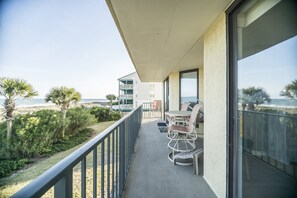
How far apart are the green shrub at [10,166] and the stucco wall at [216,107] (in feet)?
21.5

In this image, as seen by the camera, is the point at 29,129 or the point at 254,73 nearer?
the point at 254,73

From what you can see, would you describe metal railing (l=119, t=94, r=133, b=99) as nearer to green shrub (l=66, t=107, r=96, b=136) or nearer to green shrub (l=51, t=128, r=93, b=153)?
green shrub (l=66, t=107, r=96, b=136)

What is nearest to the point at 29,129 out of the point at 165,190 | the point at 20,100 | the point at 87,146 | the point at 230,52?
the point at 20,100

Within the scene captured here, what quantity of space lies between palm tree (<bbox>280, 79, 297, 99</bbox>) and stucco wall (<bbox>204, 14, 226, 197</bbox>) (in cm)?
78

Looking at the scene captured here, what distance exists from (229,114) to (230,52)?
685mm

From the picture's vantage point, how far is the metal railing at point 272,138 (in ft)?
3.39

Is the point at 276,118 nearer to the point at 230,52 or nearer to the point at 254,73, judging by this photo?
the point at 254,73

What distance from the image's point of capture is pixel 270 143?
122cm

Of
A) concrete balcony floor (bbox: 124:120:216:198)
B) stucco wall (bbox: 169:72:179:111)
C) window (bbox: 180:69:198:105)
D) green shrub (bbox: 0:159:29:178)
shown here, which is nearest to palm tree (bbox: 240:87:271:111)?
concrete balcony floor (bbox: 124:120:216:198)

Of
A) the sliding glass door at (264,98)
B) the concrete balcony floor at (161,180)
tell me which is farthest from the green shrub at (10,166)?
the sliding glass door at (264,98)

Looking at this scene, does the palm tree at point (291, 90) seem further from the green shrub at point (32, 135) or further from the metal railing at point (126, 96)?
the metal railing at point (126, 96)

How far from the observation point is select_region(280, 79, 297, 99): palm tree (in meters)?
1.02

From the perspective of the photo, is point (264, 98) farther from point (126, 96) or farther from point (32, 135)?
point (126, 96)

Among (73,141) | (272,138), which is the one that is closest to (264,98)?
(272,138)
